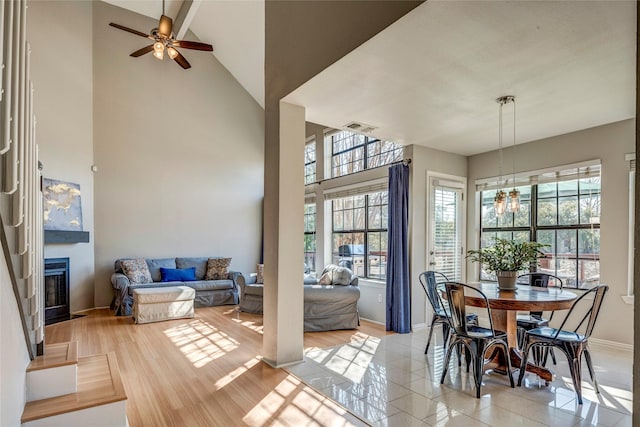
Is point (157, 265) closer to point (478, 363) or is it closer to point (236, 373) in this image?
point (236, 373)

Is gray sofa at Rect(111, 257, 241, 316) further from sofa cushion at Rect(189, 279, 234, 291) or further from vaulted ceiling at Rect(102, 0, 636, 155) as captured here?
vaulted ceiling at Rect(102, 0, 636, 155)

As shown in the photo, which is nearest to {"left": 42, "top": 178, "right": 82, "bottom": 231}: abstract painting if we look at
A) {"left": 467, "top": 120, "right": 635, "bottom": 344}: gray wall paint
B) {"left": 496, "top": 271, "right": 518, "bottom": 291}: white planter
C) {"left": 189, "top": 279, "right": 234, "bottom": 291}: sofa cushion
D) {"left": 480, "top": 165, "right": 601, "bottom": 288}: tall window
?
{"left": 189, "top": 279, "right": 234, "bottom": 291}: sofa cushion

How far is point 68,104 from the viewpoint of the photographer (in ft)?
19.7

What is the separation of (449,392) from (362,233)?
138 inches

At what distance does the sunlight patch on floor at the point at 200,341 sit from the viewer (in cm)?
390

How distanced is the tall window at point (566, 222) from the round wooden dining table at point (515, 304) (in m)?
1.17

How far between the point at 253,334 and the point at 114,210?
3851mm

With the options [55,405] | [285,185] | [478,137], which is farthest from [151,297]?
[478,137]

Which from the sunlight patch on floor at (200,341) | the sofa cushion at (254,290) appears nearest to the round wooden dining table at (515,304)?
the sunlight patch on floor at (200,341)

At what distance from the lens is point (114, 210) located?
670cm

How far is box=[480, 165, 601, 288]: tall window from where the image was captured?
4441mm

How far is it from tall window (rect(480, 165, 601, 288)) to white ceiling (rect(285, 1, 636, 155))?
675 mm

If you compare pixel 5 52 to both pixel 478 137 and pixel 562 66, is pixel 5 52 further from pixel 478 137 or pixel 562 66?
pixel 478 137

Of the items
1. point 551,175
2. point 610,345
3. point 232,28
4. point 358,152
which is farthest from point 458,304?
point 232,28
